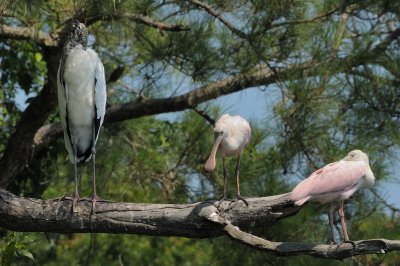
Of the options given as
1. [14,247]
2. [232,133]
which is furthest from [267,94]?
[14,247]

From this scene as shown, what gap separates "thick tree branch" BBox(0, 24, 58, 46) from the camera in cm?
425

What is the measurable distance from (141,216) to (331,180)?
601mm

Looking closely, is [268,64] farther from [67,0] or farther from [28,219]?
[28,219]

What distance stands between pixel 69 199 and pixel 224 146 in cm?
62

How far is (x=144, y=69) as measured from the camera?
184 inches

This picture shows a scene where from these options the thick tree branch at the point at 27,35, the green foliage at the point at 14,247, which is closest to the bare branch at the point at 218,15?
the thick tree branch at the point at 27,35

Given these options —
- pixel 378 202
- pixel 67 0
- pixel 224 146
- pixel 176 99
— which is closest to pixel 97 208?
pixel 224 146

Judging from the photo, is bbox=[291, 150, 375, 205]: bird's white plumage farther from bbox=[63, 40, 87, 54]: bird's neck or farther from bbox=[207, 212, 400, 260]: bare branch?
bbox=[63, 40, 87, 54]: bird's neck

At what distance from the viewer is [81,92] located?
135 inches

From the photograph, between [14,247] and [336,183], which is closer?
[336,183]

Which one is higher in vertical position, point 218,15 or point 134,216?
point 218,15

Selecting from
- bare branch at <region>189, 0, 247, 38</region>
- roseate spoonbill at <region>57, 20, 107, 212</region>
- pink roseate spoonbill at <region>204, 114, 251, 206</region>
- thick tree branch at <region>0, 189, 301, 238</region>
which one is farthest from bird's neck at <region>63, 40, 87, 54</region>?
bare branch at <region>189, 0, 247, 38</region>

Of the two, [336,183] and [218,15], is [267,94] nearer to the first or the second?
[218,15]

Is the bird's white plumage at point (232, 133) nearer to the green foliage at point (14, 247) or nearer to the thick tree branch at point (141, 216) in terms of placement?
the thick tree branch at point (141, 216)
